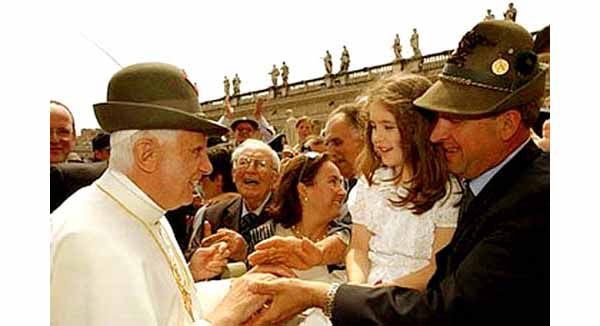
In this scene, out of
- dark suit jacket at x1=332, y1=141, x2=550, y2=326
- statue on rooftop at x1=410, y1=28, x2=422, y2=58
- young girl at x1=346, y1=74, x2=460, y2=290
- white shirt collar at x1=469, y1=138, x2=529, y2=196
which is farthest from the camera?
statue on rooftop at x1=410, y1=28, x2=422, y2=58

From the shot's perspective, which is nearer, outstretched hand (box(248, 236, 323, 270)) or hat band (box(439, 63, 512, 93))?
hat band (box(439, 63, 512, 93))

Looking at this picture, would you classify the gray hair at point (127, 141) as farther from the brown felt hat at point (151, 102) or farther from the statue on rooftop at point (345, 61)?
the statue on rooftop at point (345, 61)

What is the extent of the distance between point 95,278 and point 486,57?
1.32 m

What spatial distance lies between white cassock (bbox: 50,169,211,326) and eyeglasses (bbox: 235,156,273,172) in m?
2.00

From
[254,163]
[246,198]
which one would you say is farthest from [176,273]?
[254,163]

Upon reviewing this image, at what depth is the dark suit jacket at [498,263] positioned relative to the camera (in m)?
1.95

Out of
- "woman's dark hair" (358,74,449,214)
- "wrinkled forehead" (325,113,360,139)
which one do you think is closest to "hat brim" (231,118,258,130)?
"wrinkled forehead" (325,113,360,139)

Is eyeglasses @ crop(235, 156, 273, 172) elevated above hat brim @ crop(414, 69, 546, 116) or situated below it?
below

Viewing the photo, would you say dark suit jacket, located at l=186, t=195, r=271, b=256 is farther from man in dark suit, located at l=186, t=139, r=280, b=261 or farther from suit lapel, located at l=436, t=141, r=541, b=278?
suit lapel, located at l=436, t=141, r=541, b=278

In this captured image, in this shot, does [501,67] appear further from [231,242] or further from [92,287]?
[231,242]

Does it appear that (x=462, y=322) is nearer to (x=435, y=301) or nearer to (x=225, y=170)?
(x=435, y=301)

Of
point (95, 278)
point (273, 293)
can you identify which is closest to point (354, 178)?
point (273, 293)

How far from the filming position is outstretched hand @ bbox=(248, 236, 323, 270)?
113 inches
